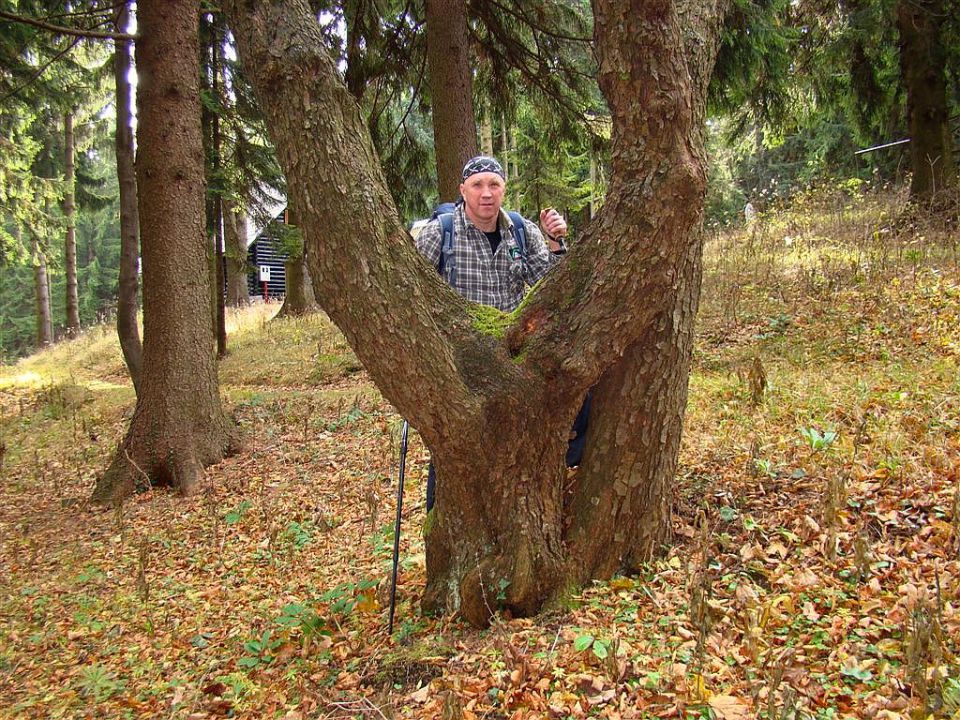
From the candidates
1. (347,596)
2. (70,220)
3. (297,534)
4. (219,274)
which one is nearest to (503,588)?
(347,596)

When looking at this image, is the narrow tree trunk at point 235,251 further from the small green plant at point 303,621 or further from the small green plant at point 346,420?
the small green plant at point 303,621

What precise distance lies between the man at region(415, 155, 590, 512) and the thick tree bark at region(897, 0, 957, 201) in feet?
29.3

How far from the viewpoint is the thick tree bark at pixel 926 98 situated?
33.0ft

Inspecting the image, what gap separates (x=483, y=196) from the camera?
361 centimetres

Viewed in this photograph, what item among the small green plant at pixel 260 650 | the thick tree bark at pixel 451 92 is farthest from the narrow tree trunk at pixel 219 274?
the small green plant at pixel 260 650

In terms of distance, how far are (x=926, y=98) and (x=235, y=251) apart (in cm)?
1363

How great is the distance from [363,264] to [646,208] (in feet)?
4.16

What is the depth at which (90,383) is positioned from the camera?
13781 mm

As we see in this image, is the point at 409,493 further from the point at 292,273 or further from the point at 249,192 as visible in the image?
the point at 292,273

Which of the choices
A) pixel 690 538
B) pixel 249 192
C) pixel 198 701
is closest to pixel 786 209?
pixel 249 192

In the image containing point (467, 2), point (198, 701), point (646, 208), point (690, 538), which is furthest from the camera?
point (467, 2)

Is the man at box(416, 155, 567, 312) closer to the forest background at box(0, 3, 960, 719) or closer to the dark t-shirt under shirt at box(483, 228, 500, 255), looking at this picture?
the dark t-shirt under shirt at box(483, 228, 500, 255)

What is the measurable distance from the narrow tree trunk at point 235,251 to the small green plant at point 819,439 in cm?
1223

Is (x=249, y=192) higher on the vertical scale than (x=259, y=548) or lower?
higher
